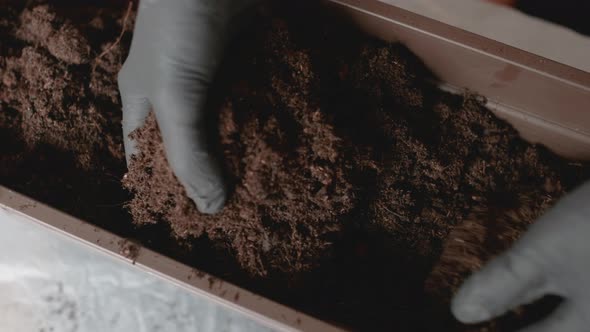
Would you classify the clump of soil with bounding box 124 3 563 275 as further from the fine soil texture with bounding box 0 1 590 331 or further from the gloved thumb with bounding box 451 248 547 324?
the gloved thumb with bounding box 451 248 547 324

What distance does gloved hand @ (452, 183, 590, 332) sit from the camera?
3.06 feet

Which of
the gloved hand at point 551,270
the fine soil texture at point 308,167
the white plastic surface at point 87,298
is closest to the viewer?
the gloved hand at point 551,270

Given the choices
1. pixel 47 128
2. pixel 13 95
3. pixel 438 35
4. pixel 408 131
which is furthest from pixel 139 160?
pixel 438 35

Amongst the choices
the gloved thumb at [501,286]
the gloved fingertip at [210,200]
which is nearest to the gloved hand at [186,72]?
the gloved fingertip at [210,200]

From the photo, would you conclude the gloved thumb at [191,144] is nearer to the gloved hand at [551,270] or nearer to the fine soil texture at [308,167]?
the fine soil texture at [308,167]

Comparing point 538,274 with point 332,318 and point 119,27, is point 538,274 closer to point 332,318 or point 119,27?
Answer: point 332,318

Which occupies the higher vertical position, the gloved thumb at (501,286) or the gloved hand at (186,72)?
the gloved hand at (186,72)

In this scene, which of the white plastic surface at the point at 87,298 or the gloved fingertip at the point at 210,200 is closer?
the gloved fingertip at the point at 210,200

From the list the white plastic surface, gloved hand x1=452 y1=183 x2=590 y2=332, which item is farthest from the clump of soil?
the white plastic surface

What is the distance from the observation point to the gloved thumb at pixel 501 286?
946 mm

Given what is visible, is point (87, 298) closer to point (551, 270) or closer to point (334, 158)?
point (334, 158)

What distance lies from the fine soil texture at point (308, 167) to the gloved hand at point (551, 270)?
11 cm

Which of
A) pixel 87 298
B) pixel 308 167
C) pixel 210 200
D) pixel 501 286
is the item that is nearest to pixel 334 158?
pixel 308 167

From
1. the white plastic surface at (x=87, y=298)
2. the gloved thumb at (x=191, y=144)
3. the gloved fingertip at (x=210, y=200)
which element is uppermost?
the gloved thumb at (x=191, y=144)
